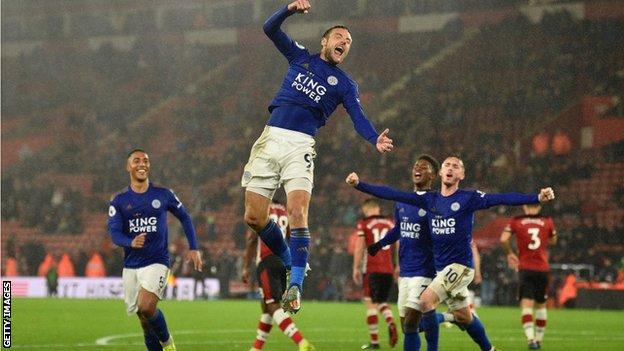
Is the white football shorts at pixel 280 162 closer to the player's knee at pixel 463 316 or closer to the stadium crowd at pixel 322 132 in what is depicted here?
the player's knee at pixel 463 316

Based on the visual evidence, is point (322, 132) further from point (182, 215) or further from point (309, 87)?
point (309, 87)

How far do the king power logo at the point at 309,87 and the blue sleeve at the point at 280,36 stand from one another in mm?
251

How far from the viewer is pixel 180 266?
33.1 metres

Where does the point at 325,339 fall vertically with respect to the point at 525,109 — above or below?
below

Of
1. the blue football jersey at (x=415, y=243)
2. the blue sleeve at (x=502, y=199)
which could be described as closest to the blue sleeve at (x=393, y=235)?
the blue football jersey at (x=415, y=243)

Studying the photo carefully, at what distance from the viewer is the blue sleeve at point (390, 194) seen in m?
9.84

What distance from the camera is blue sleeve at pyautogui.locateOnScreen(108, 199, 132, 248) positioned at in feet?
34.3

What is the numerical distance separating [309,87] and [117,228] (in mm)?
3013

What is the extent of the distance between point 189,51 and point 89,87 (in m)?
4.52

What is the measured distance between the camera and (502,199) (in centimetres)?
962

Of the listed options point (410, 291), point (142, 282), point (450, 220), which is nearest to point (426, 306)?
point (410, 291)

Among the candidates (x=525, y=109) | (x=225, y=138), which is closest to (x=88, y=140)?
(x=225, y=138)

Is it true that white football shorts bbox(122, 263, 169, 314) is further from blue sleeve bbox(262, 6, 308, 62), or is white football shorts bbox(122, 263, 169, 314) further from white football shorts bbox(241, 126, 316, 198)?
blue sleeve bbox(262, 6, 308, 62)

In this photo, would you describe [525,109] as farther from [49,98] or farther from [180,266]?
[49,98]
